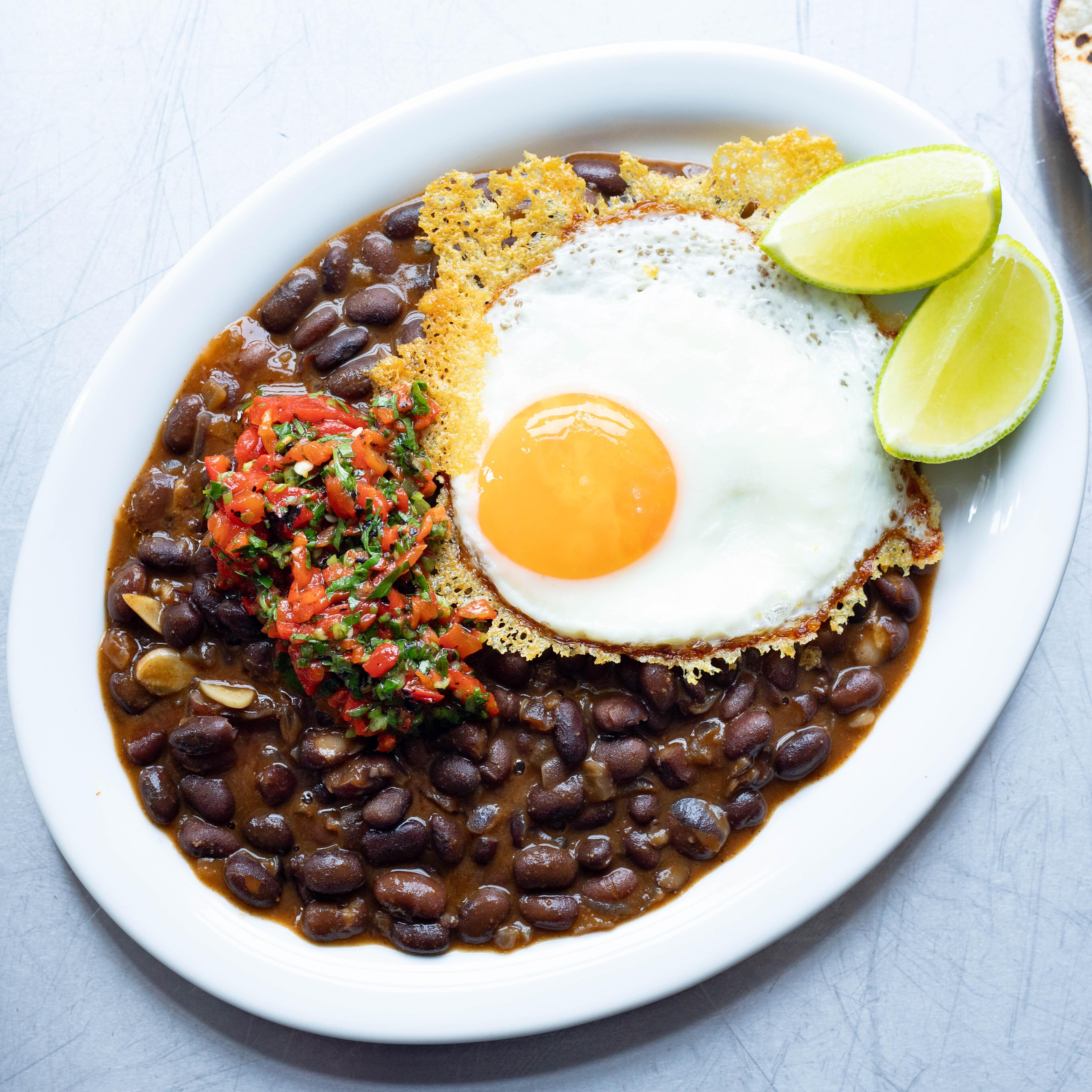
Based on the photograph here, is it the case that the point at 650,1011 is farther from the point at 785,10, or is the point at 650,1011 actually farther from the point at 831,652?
the point at 785,10

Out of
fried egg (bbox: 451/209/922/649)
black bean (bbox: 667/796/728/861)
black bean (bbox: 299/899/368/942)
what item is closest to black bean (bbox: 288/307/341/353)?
fried egg (bbox: 451/209/922/649)

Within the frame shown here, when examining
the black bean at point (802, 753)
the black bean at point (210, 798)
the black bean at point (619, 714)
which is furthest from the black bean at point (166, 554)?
the black bean at point (802, 753)

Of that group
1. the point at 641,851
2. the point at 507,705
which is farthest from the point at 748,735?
the point at 507,705

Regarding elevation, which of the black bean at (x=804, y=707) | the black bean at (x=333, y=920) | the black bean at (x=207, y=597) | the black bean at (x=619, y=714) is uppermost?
the black bean at (x=207, y=597)

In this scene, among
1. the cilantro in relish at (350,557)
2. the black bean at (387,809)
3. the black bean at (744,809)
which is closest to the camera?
the cilantro in relish at (350,557)

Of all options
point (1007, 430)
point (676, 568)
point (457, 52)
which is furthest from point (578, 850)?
point (457, 52)

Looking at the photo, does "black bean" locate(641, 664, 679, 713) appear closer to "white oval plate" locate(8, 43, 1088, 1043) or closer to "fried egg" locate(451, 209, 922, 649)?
"fried egg" locate(451, 209, 922, 649)

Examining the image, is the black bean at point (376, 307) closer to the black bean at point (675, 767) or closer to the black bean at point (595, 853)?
the black bean at point (675, 767)
